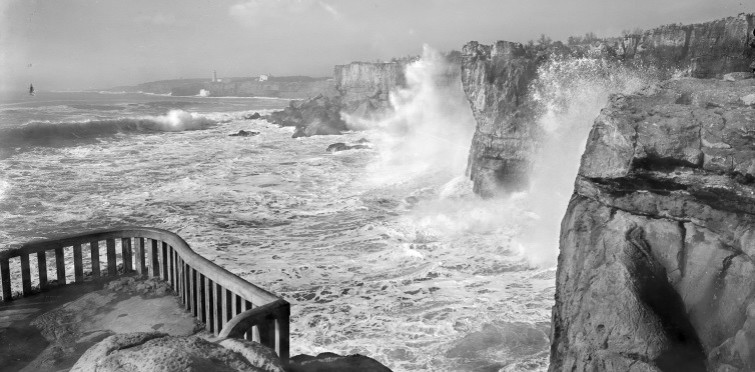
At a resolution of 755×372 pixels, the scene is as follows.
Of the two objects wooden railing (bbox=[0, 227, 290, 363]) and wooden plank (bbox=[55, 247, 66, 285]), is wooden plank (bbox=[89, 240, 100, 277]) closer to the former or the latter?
wooden railing (bbox=[0, 227, 290, 363])

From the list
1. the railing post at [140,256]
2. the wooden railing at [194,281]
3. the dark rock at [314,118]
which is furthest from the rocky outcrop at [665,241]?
the dark rock at [314,118]

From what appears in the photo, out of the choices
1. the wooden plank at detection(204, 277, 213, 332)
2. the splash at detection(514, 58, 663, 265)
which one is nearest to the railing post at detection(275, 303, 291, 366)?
the wooden plank at detection(204, 277, 213, 332)

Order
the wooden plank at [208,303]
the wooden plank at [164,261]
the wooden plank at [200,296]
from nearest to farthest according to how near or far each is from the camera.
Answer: the wooden plank at [208,303] → the wooden plank at [200,296] → the wooden plank at [164,261]

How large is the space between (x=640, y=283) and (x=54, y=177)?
28285mm

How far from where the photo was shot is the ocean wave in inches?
1710

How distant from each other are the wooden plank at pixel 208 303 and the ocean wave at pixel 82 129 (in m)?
41.8

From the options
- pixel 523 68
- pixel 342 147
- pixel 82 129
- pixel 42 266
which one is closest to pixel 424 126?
pixel 342 147

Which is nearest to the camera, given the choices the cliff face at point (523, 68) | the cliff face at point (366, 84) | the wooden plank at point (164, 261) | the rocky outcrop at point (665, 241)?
the rocky outcrop at point (665, 241)

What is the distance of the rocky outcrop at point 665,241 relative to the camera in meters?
6.62

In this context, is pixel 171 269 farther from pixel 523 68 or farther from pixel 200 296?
pixel 523 68

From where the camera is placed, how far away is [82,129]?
164 ft

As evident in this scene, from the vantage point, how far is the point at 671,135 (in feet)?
24.2

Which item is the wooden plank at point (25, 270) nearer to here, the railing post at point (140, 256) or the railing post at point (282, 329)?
the railing post at point (140, 256)

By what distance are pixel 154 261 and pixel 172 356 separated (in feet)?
14.5
